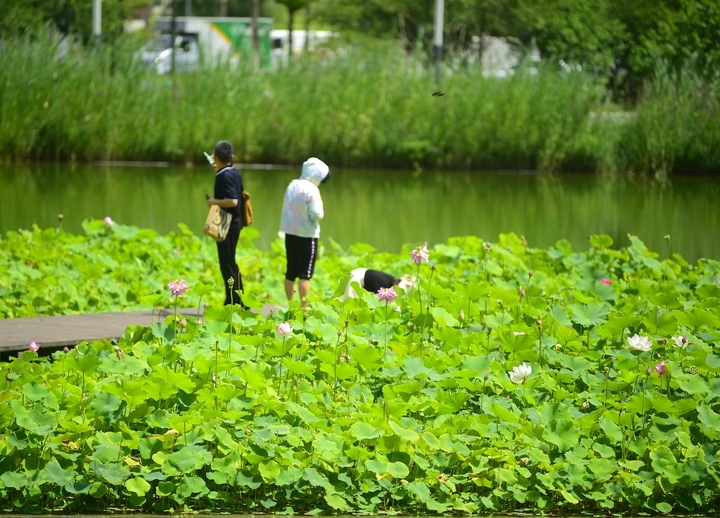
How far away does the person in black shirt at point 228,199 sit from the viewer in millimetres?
8617

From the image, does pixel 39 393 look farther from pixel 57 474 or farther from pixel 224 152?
pixel 224 152

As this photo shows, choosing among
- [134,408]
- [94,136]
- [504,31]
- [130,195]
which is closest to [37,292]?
[134,408]

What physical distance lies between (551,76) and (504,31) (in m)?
13.0

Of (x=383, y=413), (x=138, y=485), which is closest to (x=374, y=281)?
(x=383, y=413)

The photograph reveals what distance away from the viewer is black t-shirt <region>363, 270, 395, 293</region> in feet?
26.3

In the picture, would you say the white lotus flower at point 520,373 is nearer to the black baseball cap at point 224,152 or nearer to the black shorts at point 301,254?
the black shorts at point 301,254

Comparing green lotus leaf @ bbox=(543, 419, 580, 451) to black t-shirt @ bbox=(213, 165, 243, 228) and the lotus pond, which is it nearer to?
the lotus pond

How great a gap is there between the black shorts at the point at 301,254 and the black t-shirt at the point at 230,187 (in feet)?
1.34

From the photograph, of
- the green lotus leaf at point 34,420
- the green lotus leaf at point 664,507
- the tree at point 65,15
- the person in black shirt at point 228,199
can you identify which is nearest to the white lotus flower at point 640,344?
the green lotus leaf at point 664,507

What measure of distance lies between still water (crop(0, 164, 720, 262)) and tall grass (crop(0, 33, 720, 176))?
578 mm

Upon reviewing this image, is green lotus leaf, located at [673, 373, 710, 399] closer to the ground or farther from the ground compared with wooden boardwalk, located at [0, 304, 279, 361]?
farther from the ground

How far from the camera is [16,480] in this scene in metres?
4.62

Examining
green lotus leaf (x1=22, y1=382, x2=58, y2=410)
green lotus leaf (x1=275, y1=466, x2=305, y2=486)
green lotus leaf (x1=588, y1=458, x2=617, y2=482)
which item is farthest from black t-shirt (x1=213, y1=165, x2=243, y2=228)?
green lotus leaf (x1=588, y1=458, x2=617, y2=482)

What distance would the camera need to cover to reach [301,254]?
8.67m
